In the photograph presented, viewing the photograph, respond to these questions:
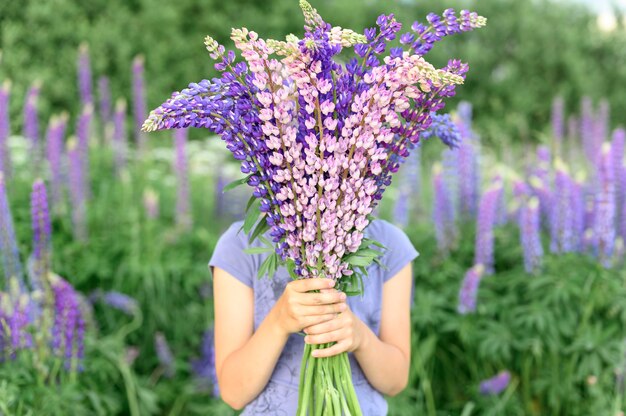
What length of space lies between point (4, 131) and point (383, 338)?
8.57 ft

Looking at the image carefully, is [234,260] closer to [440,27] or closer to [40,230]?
[440,27]

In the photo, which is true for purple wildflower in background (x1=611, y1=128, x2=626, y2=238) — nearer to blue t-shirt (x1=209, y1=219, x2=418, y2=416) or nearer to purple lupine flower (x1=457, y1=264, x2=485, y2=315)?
purple lupine flower (x1=457, y1=264, x2=485, y2=315)

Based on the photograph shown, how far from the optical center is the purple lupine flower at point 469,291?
11.5 ft

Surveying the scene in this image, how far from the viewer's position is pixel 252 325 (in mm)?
1998

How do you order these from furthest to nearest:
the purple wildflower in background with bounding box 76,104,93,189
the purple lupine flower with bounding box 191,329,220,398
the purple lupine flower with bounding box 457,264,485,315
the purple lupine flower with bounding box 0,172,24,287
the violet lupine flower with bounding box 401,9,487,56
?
the purple wildflower in background with bounding box 76,104,93,189 → the purple lupine flower with bounding box 191,329,220,398 → the purple lupine flower with bounding box 457,264,485,315 → the purple lupine flower with bounding box 0,172,24,287 → the violet lupine flower with bounding box 401,9,487,56

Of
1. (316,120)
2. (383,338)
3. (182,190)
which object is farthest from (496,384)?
(316,120)

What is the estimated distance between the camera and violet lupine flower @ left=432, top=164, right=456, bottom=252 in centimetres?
405

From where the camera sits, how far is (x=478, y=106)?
10086 mm

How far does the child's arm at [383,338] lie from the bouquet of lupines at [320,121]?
80mm

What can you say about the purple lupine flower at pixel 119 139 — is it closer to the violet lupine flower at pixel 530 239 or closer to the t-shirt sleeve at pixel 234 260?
the violet lupine flower at pixel 530 239

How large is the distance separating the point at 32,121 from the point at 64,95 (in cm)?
334

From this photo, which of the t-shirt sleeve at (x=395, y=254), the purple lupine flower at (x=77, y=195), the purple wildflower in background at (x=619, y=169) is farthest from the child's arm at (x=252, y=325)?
the purple wildflower in background at (x=619, y=169)

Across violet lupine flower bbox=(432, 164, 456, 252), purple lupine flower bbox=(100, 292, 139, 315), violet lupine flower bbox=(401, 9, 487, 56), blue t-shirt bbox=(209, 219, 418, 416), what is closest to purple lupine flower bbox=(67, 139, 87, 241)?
purple lupine flower bbox=(100, 292, 139, 315)

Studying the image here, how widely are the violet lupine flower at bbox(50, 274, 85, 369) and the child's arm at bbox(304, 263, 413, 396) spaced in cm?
138
